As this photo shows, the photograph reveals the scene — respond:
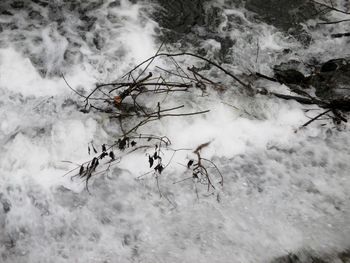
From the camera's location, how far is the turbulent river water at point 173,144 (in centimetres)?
264

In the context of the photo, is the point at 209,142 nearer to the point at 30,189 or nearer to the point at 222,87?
the point at 222,87

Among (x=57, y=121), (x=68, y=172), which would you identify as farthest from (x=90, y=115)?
(x=68, y=172)

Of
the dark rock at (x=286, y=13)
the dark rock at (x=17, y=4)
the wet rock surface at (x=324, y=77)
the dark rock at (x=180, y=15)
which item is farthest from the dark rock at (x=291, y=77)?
the dark rock at (x=17, y=4)

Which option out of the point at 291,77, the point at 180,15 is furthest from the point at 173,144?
the point at 180,15

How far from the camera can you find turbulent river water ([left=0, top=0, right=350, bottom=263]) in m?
2.64

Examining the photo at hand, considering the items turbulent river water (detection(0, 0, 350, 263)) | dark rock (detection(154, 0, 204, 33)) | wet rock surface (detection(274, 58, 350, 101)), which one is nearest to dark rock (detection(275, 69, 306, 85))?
wet rock surface (detection(274, 58, 350, 101))

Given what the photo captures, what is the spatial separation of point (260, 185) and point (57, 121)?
1.59m

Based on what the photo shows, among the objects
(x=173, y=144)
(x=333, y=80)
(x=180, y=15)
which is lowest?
(x=173, y=144)

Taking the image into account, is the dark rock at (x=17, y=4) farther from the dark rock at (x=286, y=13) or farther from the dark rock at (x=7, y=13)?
the dark rock at (x=286, y=13)

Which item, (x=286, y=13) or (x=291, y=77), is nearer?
(x=291, y=77)

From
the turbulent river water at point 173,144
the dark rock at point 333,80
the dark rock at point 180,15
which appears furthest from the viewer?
the dark rock at point 180,15

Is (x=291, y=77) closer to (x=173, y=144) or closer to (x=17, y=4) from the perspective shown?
(x=173, y=144)

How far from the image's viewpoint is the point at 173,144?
122 inches

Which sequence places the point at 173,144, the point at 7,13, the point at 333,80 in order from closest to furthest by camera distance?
the point at 173,144
the point at 333,80
the point at 7,13
